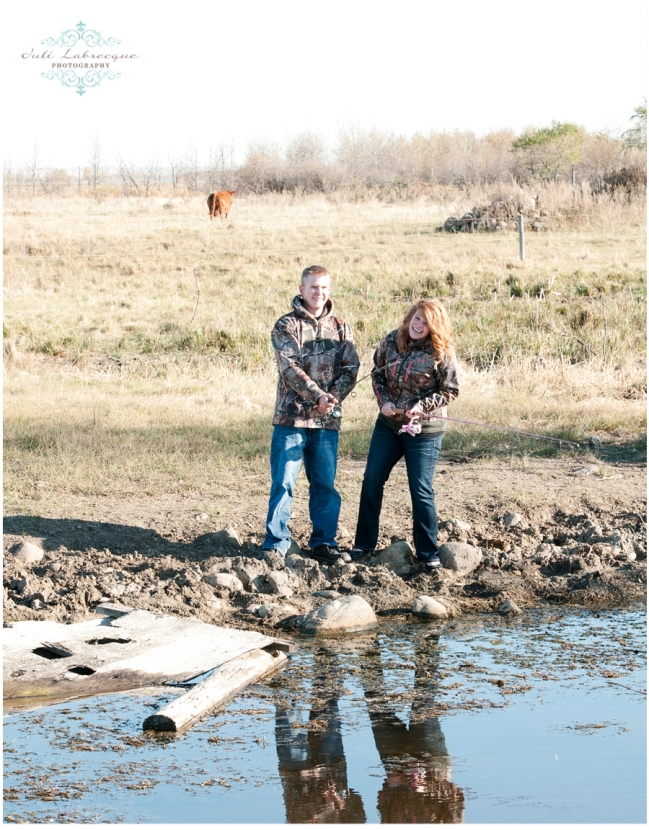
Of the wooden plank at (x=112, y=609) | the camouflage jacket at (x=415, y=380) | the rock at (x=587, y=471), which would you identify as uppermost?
the camouflage jacket at (x=415, y=380)

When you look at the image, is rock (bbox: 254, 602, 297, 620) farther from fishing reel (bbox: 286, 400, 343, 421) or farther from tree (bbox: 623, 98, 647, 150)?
tree (bbox: 623, 98, 647, 150)

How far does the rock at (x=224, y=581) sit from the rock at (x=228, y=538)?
0.76 meters

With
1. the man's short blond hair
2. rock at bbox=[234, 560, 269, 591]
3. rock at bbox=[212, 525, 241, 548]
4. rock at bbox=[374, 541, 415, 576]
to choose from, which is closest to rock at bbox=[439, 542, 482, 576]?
rock at bbox=[374, 541, 415, 576]

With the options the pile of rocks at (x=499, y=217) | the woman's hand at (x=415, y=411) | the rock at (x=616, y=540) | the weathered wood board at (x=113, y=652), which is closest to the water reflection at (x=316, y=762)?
the weathered wood board at (x=113, y=652)

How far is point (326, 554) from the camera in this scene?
6.89m

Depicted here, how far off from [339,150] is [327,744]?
2037 inches

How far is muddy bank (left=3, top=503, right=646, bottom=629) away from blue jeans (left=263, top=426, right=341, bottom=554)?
0.20 metres

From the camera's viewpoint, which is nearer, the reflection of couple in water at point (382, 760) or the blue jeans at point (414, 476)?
the reflection of couple in water at point (382, 760)

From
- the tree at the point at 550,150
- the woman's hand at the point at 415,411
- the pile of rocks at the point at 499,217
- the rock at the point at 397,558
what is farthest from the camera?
the tree at the point at 550,150

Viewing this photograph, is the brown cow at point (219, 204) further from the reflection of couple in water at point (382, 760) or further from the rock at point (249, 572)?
the reflection of couple in water at point (382, 760)

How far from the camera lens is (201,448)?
9844 mm

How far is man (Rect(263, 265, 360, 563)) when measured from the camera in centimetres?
651

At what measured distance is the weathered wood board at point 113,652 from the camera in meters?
5.09

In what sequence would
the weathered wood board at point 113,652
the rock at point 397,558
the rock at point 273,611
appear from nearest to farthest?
1. the weathered wood board at point 113,652
2. the rock at point 273,611
3. the rock at point 397,558
